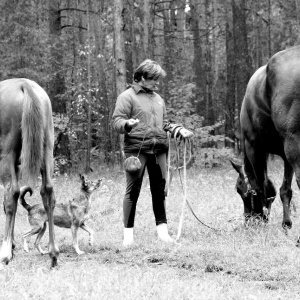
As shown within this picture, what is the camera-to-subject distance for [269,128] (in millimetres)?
7223

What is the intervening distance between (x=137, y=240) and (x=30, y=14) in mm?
15347

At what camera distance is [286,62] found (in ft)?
20.8

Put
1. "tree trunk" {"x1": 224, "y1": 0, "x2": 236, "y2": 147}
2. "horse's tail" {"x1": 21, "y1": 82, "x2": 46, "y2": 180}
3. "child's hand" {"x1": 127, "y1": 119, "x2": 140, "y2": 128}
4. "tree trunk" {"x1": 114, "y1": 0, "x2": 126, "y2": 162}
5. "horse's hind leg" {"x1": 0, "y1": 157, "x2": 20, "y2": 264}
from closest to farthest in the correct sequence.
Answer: "horse's tail" {"x1": 21, "y1": 82, "x2": 46, "y2": 180} → "horse's hind leg" {"x1": 0, "y1": 157, "x2": 20, "y2": 264} → "child's hand" {"x1": 127, "y1": 119, "x2": 140, "y2": 128} → "tree trunk" {"x1": 114, "y1": 0, "x2": 126, "y2": 162} → "tree trunk" {"x1": 224, "y1": 0, "x2": 236, "y2": 147}

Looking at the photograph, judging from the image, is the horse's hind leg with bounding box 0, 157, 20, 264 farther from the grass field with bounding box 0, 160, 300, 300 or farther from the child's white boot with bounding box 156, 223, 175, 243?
the child's white boot with bounding box 156, 223, 175, 243

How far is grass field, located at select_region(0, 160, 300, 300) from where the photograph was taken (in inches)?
174

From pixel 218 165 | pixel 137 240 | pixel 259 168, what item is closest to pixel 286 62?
pixel 259 168

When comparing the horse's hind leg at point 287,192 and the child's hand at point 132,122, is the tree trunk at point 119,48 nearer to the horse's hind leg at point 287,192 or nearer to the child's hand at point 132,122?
the horse's hind leg at point 287,192

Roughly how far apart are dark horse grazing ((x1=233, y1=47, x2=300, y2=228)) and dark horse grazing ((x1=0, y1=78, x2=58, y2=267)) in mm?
2689

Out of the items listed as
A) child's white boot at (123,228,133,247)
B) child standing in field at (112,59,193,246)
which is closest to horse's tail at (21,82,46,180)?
child standing in field at (112,59,193,246)

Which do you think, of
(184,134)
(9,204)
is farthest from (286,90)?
(9,204)

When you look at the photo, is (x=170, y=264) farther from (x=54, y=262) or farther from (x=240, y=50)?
(x=240, y=50)

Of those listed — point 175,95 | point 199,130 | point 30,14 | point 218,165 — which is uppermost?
point 30,14

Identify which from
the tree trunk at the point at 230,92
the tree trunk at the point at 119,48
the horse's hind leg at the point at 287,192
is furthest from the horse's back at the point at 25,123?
the tree trunk at the point at 230,92

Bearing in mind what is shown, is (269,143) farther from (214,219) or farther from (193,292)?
(193,292)
